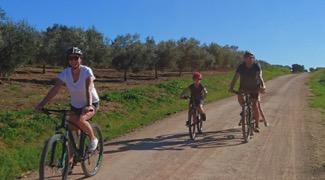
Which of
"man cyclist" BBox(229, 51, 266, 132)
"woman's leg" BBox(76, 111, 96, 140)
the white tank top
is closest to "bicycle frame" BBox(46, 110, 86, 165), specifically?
"woman's leg" BBox(76, 111, 96, 140)

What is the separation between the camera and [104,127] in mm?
15734

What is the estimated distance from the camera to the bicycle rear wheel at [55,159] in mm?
7773

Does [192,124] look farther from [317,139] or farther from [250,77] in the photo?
[317,139]

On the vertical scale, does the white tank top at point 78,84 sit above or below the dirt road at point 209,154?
above

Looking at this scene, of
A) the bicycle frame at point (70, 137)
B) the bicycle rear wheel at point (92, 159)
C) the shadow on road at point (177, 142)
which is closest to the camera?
the bicycle frame at point (70, 137)

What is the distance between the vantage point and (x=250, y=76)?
14016 mm

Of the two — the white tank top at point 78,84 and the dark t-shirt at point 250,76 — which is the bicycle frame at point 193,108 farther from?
the white tank top at point 78,84

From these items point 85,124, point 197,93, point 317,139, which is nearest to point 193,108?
point 197,93

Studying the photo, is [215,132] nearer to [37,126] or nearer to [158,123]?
[158,123]

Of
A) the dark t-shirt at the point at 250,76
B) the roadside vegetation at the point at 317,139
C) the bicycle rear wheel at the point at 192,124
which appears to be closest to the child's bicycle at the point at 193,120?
the bicycle rear wheel at the point at 192,124

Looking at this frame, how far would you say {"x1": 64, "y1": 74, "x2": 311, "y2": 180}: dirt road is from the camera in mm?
9414

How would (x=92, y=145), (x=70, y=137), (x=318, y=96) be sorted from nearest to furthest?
1. (x=70, y=137)
2. (x=92, y=145)
3. (x=318, y=96)

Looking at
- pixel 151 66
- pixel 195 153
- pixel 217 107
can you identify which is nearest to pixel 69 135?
pixel 195 153

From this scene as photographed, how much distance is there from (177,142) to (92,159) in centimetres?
391
